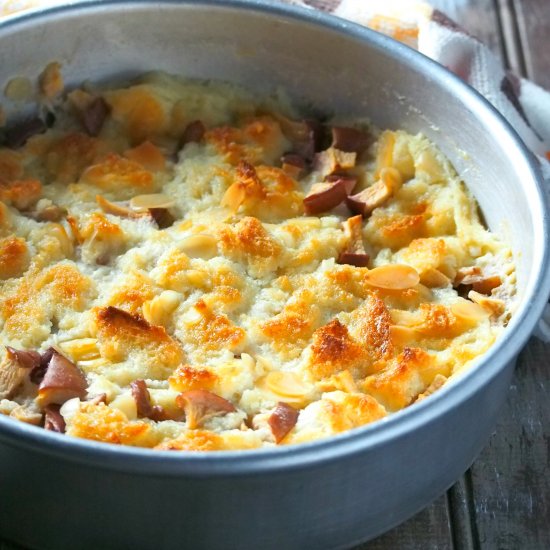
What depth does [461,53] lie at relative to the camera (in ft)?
9.46

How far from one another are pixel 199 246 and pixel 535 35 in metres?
1.92

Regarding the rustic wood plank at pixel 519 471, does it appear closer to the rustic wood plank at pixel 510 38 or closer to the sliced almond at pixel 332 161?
the sliced almond at pixel 332 161

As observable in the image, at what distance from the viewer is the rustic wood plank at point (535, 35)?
342 centimetres

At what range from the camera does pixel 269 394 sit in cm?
194

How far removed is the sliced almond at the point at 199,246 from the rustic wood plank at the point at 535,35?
1.64m

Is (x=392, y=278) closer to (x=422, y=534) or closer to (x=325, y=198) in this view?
(x=325, y=198)

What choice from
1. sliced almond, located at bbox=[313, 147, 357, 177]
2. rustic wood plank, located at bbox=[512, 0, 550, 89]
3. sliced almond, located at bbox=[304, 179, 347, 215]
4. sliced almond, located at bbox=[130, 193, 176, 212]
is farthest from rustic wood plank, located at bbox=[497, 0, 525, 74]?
sliced almond, located at bbox=[130, 193, 176, 212]

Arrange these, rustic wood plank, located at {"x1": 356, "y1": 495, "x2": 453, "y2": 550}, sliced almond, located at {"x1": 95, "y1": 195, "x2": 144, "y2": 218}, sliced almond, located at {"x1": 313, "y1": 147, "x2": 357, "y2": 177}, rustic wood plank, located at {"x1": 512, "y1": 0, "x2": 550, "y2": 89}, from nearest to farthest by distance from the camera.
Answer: rustic wood plank, located at {"x1": 356, "y1": 495, "x2": 453, "y2": 550}, sliced almond, located at {"x1": 95, "y1": 195, "x2": 144, "y2": 218}, sliced almond, located at {"x1": 313, "y1": 147, "x2": 357, "y2": 177}, rustic wood plank, located at {"x1": 512, "y1": 0, "x2": 550, "y2": 89}

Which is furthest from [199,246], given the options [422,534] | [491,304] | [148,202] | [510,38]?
[510,38]

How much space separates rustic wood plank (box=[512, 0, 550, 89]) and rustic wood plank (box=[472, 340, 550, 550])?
4.47ft

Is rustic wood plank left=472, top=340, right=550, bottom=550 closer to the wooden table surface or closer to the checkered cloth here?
the wooden table surface

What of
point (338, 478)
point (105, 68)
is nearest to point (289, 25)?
point (105, 68)

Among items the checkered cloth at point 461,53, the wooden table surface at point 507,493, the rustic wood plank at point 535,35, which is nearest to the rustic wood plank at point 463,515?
the wooden table surface at point 507,493

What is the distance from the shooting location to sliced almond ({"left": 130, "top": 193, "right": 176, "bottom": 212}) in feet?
7.70
